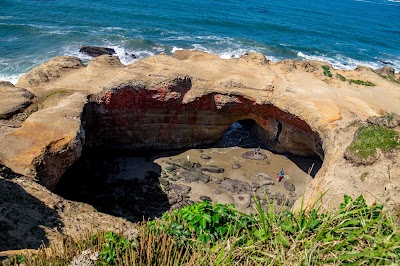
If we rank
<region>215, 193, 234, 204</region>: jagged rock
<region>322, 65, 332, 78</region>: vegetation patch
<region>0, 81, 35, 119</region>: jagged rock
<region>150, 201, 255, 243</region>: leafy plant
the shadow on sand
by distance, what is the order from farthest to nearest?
<region>322, 65, 332, 78</region>: vegetation patch
<region>215, 193, 234, 204</region>: jagged rock
<region>0, 81, 35, 119</region>: jagged rock
the shadow on sand
<region>150, 201, 255, 243</region>: leafy plant

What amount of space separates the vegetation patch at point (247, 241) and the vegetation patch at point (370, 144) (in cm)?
953

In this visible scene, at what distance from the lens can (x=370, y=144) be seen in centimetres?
1551

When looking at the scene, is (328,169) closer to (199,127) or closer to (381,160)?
(381,160)

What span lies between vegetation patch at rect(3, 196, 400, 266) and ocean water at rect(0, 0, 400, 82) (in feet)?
99.8

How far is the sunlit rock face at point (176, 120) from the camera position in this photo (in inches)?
810

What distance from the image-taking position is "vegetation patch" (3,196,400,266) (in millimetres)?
4957

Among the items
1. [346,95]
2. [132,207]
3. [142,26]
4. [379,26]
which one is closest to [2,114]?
[132,207]

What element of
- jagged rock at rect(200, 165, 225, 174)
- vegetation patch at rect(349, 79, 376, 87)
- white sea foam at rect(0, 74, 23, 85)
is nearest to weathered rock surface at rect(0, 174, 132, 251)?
jagged rock at rect(200, 165, 225, 174)

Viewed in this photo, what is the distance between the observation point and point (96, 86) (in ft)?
67.7

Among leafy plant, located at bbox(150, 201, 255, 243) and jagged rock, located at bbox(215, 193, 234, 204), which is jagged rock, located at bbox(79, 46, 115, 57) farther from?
leafy plant, located at bbox(150, 201, 255, 243)

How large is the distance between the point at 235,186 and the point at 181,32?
33.7 metres

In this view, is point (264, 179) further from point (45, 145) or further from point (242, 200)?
point (45, 145)

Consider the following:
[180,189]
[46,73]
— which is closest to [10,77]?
[46,73]

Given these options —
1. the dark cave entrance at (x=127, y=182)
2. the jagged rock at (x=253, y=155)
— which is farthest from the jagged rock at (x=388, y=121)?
the jagged rock at (x=253, y=155)
